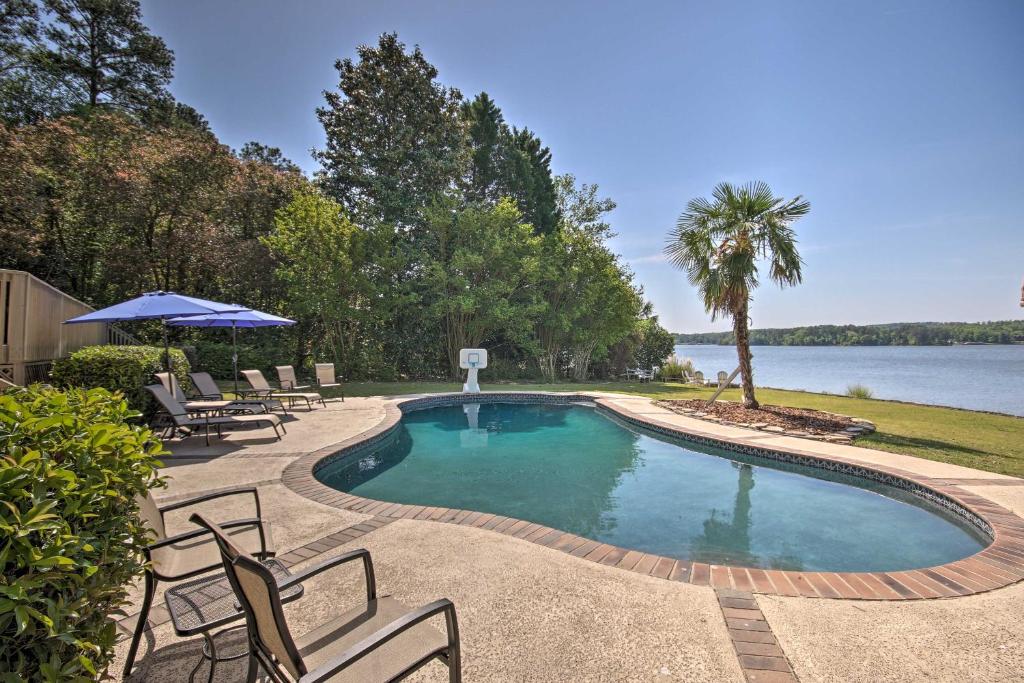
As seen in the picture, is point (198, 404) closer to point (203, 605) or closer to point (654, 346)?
point (203, 605)

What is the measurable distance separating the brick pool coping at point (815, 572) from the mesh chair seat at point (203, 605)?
180 cm

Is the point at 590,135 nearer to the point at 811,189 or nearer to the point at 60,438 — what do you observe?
the point at 811,189

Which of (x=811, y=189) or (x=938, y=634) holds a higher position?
(x=811, y=189)

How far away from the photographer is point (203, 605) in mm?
1955

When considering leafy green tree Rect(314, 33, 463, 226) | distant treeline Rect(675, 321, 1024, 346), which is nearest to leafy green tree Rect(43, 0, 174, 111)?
leafy green tree Rect(314, 33, 463, 226)

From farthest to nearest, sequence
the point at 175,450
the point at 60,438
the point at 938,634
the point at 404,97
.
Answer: the point at 404,97, the point at 175,450, the point at 938,634, the point at 60,438

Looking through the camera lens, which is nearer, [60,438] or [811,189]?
[60,438]

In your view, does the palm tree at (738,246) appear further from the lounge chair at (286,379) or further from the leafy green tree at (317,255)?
the leafy green tree at (317,255)

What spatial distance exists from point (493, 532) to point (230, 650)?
1.87 m

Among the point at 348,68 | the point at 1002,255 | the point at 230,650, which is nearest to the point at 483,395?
the point at 230,650

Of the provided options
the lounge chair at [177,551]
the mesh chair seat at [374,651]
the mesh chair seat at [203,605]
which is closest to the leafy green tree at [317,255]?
the lounge chair at [177,551]

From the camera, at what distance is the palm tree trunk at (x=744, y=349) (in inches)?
380

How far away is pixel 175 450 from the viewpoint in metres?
6.18

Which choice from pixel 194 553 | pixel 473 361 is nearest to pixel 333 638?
pixel 194 553
